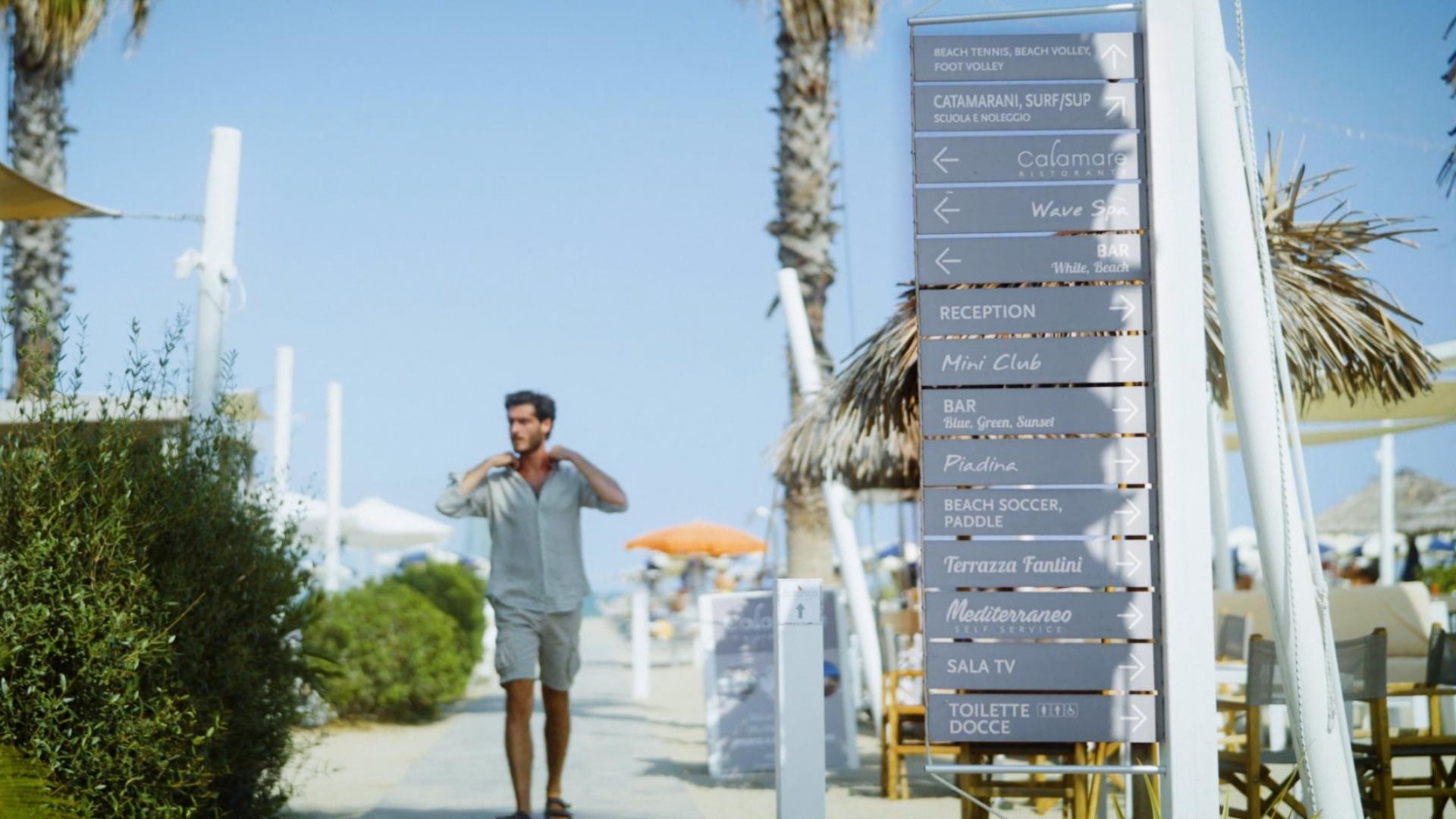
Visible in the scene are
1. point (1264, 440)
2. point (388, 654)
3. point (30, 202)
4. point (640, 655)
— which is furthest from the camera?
point (640, 655)

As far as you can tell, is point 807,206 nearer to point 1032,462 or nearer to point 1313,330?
point 1313,330

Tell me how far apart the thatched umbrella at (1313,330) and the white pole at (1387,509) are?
1248 cm

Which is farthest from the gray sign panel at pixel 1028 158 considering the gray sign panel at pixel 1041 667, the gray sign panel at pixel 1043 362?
the gray sign panel at pixel 1041 667

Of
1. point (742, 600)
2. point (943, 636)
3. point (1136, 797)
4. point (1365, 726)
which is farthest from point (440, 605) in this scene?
point (943, 636)

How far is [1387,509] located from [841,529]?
12753 millimetres

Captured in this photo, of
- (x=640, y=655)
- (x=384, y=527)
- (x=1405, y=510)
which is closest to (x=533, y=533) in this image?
(x=640, y=655)

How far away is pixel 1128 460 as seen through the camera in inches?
174

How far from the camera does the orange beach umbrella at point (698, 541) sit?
25.5m

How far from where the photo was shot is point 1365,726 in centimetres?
1280

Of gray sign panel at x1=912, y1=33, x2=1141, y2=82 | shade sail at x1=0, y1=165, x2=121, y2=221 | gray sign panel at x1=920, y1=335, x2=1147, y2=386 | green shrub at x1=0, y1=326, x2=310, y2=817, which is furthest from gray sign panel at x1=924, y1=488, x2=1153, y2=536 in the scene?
shade sail at x1=0, y1=165, x2=121, y2=221

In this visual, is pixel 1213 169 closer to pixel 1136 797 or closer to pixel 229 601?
pixel 1136 797

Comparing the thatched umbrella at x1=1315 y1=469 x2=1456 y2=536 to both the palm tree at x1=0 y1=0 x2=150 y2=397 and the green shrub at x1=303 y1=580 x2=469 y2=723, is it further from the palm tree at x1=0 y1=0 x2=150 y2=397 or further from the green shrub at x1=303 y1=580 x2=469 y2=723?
the palm tree at x1=0 y1=0 x2=150 y2=397

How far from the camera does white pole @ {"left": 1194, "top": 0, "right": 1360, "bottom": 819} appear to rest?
14.9ft

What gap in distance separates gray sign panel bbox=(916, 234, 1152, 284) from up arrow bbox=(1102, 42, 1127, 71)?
1.73ft
